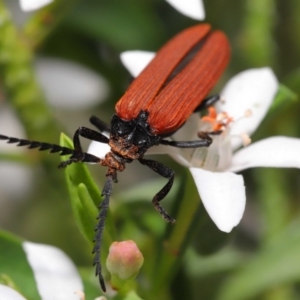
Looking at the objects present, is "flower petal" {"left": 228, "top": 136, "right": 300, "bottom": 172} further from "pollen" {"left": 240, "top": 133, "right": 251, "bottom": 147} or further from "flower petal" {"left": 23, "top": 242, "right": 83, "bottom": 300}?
"flower petal" {"left": 23, "top": 242, "right": 83, "bottom": 300}

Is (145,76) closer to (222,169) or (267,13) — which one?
(222,169)

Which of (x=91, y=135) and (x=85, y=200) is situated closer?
(x=85, y=200)

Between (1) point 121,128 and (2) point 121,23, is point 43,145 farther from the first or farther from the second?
(2) point 121,23

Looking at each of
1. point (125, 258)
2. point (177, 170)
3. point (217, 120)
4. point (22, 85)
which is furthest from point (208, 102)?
point (125, 258)

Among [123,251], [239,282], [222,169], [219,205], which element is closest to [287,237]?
[239,282]

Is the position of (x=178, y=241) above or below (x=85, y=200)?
below

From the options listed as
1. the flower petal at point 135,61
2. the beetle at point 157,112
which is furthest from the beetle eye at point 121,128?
the flower petal at point 135,61
